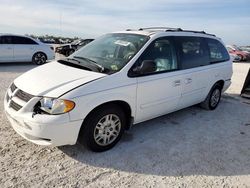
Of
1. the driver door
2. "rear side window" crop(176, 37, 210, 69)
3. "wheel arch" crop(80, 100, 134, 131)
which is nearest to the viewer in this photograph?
"wheel arch" crop(80, 100, 134, 131)

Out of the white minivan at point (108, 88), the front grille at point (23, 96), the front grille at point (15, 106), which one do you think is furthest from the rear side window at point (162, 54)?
the front grille at point (15, 106)

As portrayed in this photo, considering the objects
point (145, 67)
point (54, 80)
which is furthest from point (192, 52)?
point (54, 80)

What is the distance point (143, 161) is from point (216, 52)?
3425 millimetres

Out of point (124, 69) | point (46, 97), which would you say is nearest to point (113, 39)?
point (124, 69)

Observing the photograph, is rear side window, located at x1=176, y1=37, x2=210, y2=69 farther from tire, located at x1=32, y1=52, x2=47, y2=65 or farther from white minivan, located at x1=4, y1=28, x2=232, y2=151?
tire, located at x1=32, y1=52, x2=47, y2=65

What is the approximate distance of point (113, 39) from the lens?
4.46m

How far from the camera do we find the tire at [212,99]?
18.3ft

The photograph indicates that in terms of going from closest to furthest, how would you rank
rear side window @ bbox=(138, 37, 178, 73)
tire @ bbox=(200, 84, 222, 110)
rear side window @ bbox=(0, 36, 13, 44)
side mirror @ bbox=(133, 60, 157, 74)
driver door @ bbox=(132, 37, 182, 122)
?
side mirror @ bbox=(133, 60, 157, 74), driver door @ bbox=(132, 37, 182, 122), rear side window @ bbox=(138, 37, 178, 73), tire @ bbox=(200, 84, 222, 110), rear side window @ bbox=(0, 36, 13, 44)

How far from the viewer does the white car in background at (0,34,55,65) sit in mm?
10781

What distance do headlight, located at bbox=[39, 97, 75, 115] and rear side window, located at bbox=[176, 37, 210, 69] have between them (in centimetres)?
234

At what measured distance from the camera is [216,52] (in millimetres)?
5617

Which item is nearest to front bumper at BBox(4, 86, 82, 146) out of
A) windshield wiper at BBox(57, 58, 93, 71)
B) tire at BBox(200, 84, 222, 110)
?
windshield wiper at BBox(57, 58, 93, 71)

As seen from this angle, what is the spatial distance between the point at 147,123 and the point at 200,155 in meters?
1.30

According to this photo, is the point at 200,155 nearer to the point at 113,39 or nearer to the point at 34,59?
the point at 113,39
